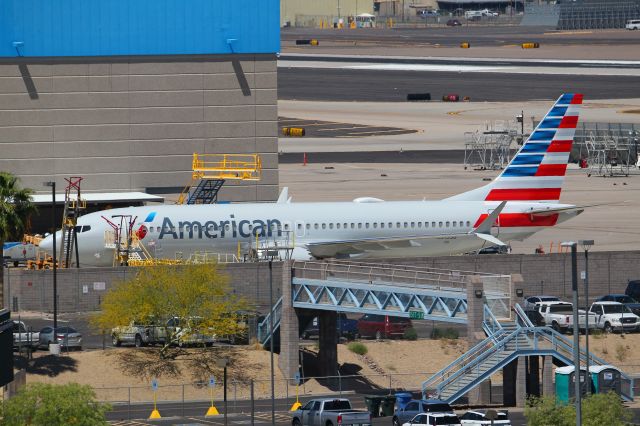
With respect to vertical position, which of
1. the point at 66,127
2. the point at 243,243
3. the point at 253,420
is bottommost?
the point at 253,420

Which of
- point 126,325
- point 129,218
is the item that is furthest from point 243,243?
point 126,325

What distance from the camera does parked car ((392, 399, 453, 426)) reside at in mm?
57938

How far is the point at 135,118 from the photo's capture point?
101 metres

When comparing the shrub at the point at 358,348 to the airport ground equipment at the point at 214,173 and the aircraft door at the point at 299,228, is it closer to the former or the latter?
the aircraft door at the point at 299,228

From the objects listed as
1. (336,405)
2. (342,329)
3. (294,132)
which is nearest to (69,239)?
(342,329)

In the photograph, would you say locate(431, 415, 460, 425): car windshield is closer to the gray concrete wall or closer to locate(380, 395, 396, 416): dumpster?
locate(380, 395, 396, 416): dumpster

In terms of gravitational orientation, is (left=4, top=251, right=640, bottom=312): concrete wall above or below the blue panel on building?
below

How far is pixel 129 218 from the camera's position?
86.6 metres

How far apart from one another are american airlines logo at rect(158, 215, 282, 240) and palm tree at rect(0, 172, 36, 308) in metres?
15.5

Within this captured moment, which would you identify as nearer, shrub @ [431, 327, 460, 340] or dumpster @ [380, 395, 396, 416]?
dumpster @ [380, 395, 396, 416]

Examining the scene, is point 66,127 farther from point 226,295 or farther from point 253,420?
point 253,420

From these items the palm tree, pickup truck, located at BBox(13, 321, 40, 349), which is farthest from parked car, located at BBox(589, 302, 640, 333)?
the palm tree

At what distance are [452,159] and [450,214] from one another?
200ft

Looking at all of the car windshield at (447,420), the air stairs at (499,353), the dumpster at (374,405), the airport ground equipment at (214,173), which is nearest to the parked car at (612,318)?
the air stairs at (499,353)
